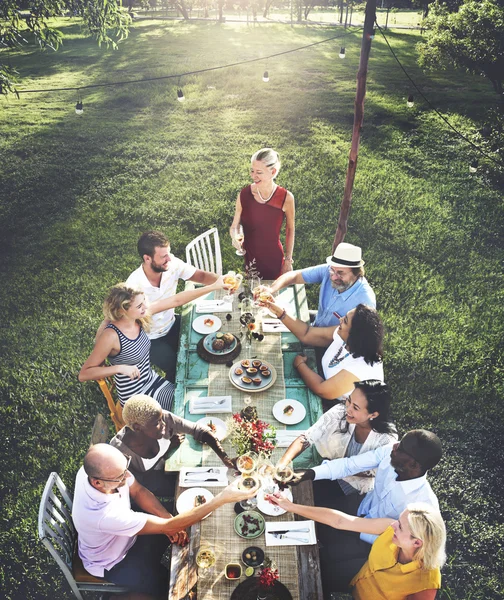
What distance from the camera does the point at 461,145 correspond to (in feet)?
42.9

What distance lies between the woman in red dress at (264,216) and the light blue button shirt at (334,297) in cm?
65

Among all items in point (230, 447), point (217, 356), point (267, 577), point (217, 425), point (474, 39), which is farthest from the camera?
point (474, 39)

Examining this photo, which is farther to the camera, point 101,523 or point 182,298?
point 182,298

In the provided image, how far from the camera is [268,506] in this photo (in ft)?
11.7

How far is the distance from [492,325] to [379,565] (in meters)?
5.00

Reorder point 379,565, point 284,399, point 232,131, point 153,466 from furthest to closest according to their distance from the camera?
point 232,131 → point 284,399 → point 153,466 → point 379,565

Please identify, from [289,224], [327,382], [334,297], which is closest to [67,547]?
[327,382]

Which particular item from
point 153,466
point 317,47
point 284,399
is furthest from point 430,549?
point 317,47

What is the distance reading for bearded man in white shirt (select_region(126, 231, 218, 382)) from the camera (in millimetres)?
5000

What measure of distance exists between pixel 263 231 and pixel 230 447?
2.88 meters

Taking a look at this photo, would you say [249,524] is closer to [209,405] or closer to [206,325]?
[209,405]

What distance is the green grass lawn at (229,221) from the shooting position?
5266 mm

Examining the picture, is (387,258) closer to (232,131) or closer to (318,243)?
(318,243)

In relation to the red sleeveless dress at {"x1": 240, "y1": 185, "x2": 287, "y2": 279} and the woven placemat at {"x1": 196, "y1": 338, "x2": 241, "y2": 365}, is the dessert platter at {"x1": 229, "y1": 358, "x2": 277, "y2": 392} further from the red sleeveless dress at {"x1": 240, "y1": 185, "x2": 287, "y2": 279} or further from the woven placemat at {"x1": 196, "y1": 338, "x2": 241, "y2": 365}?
the red sleeveless dress at {"x1": 240, "y1": 185, "x2": 287, "y2": 279}
